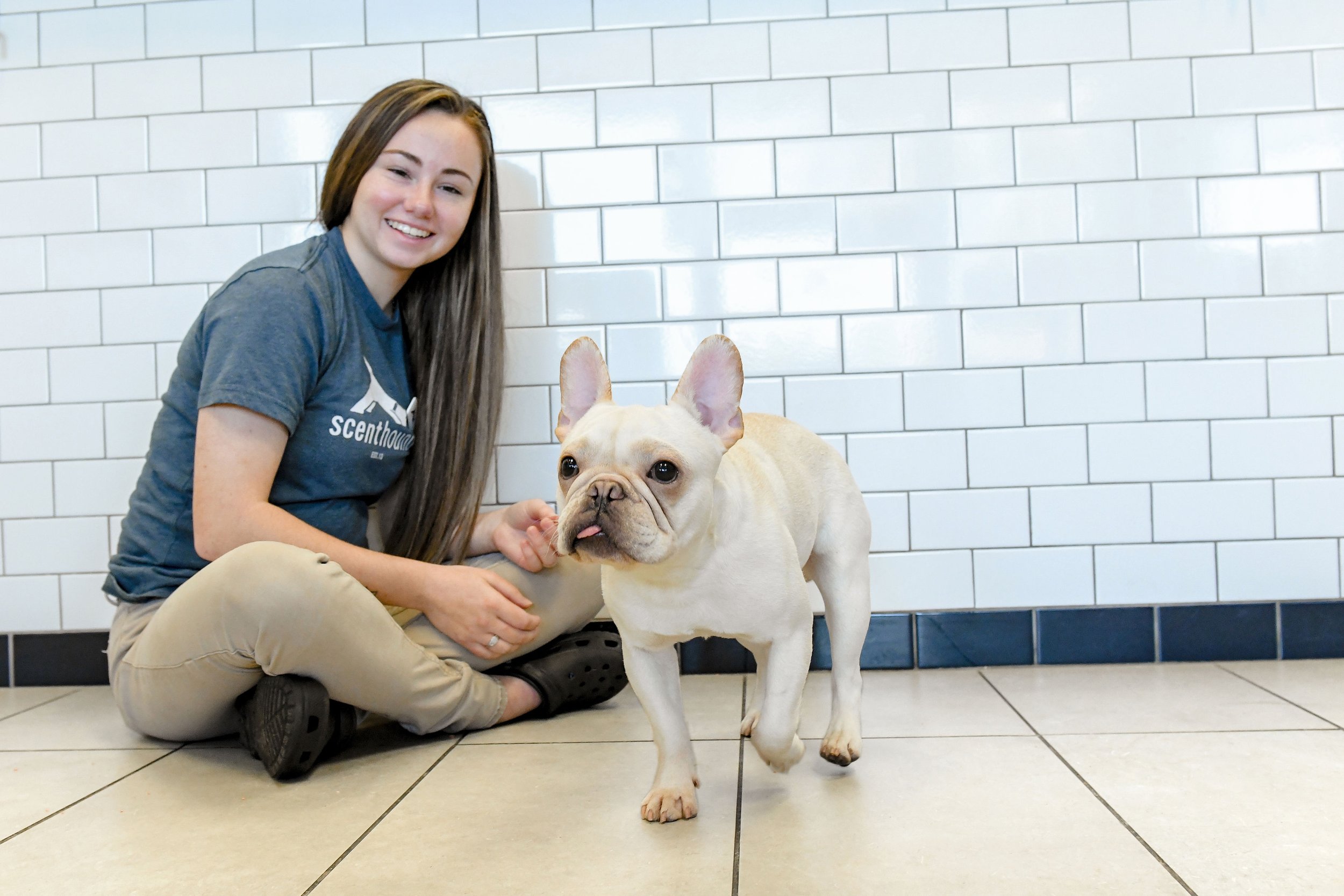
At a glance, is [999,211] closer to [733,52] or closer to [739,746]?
[733,52]

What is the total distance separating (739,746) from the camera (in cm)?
193

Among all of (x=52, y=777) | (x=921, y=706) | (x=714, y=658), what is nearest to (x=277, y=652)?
(x=52, y=777)

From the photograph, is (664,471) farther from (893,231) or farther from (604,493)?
(893,231)

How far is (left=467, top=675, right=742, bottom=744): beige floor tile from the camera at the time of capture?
204cm

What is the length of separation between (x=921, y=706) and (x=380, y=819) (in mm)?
1175

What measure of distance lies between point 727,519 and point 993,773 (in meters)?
0.67

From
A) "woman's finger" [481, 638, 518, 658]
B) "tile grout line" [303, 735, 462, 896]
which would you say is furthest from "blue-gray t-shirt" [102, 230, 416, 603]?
"tile grout line" [303, 735, 462, 896]

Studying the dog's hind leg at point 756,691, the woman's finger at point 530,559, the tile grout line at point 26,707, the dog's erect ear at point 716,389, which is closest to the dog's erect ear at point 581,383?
the dog's erect ear at point 716,389

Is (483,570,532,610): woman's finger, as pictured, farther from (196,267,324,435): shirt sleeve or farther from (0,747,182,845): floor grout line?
(0,747,182,845): floor grout line

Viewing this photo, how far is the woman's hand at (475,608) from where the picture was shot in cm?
199

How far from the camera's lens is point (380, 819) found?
1579 millimetres

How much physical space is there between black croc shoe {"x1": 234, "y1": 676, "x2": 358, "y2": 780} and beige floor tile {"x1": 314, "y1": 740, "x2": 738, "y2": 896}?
0.69ft

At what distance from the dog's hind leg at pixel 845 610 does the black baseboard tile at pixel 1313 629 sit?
55.2 inches

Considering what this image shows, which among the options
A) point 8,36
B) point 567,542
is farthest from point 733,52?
point 8,36
